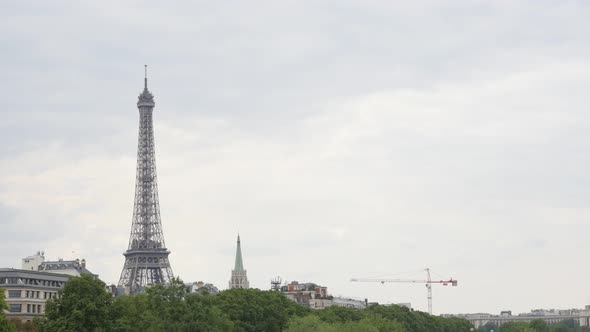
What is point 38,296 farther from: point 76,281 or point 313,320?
point 76,281

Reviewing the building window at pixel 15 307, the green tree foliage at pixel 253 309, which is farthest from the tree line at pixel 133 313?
the building window at pixel 15 307

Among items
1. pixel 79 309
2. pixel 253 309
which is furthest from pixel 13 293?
pixel 79 309

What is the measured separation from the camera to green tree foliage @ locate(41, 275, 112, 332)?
114 m

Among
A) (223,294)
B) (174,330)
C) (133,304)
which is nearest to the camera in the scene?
(174,330)

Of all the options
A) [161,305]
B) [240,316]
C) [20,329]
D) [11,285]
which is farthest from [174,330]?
[11,285]

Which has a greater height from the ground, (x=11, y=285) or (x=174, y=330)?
(x=11, y=285)

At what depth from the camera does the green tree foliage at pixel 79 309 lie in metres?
114

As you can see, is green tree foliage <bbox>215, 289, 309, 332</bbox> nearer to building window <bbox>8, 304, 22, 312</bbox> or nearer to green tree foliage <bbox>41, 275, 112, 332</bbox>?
building window <bbox>8, 304, 22, 312</bbox>

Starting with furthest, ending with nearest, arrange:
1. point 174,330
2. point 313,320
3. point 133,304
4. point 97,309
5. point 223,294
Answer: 1. point 223,294
2. point 313,320
3. point 133,304
4. point 174,330
5. point 97,309

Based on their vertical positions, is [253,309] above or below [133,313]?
above

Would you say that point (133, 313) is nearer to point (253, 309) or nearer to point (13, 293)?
point (253, 309)

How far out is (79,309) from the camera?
4530 inches

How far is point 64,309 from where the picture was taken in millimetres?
115438

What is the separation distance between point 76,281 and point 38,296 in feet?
174
